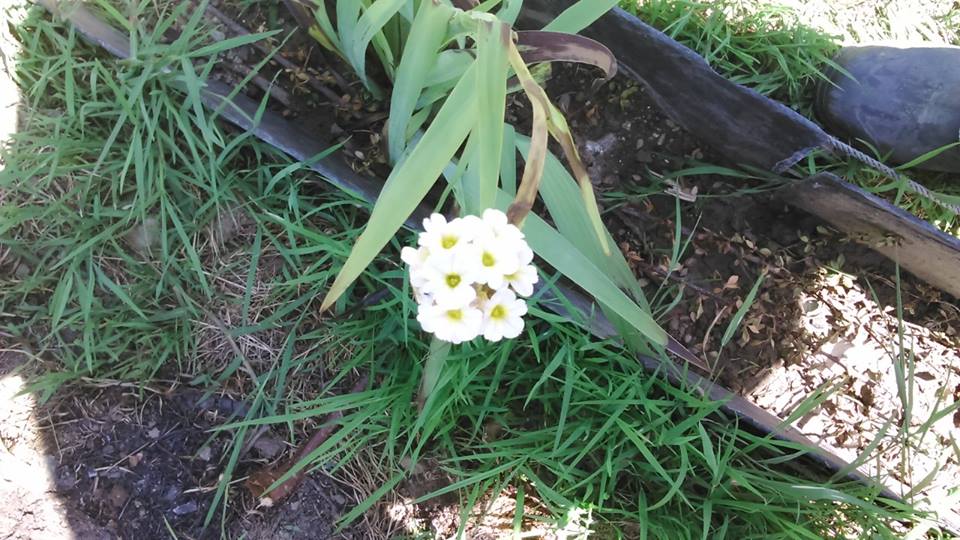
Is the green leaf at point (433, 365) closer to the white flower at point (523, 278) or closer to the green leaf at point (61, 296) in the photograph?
the white flower at point (523, 278)

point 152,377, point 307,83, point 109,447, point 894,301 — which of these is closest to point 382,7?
point 307,83

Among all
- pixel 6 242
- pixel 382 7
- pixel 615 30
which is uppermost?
pixel 382 7

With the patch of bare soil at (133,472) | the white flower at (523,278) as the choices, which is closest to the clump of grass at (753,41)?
the white flower at (523,278)

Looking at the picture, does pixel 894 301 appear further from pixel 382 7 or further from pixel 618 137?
pixel 382 7

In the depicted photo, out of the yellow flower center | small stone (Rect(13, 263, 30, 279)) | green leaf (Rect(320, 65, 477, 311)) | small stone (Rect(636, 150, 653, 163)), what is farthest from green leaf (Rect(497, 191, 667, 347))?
Answer: small stone (Rect(13, 263, 30, 279))

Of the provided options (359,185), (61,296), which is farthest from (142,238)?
(359,185)

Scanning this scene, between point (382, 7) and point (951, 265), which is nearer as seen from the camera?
point (382, 7)
